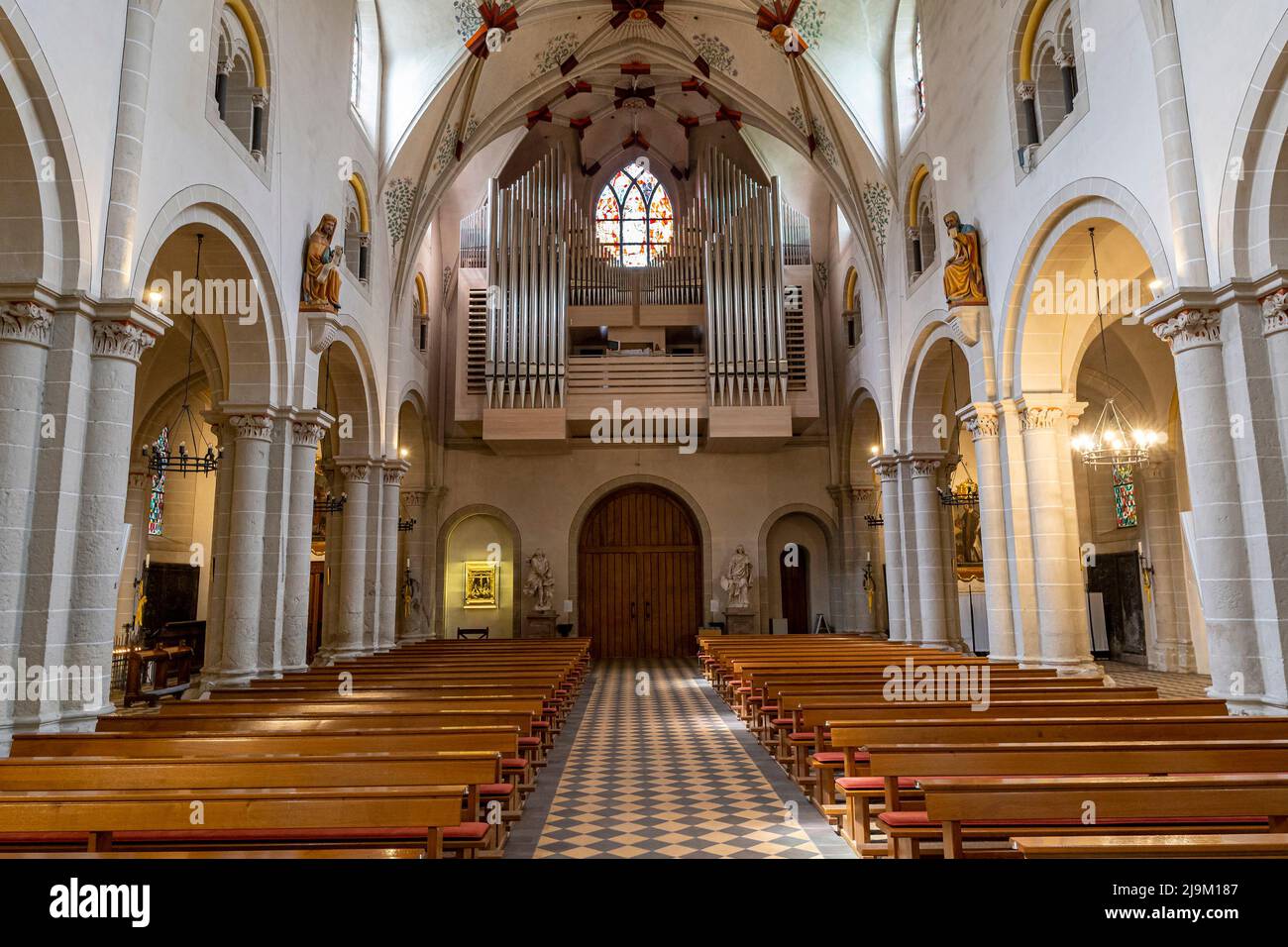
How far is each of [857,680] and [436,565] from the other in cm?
1525

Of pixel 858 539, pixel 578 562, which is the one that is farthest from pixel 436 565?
pixel 858 539

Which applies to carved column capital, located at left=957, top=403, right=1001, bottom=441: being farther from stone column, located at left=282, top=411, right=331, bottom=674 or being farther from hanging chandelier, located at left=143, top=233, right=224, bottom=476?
hanging chandelier, located at left=143, top=233, right=224, bottom=476

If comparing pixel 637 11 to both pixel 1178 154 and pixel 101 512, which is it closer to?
pixel 1178 154

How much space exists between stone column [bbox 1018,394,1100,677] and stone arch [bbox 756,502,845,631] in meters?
10.9

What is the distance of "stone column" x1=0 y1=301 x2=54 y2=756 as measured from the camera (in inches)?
244

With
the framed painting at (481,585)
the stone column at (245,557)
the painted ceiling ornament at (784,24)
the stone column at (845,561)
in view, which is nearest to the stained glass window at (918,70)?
the painted ceiling ornament at (784,24)

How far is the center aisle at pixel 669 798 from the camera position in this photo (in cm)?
548

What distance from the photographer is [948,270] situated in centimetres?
1164

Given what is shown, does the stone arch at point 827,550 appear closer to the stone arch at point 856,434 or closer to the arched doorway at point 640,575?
the stone arch at point 856,434

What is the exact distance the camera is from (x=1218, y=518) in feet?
22.9

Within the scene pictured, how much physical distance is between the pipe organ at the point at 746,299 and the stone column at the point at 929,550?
4.99 meters

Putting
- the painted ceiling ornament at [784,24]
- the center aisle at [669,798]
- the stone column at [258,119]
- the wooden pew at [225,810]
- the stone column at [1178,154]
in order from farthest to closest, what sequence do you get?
the painted ceiling ornament at [784,24] → the stone column at [258,119] → the stone column at [1178,154] → the center aisle at [669,798] → the wooden pew at [225,810]

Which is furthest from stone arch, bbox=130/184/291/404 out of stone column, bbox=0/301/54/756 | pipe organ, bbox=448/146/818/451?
pipe organ, bbox=448/146/818/451
